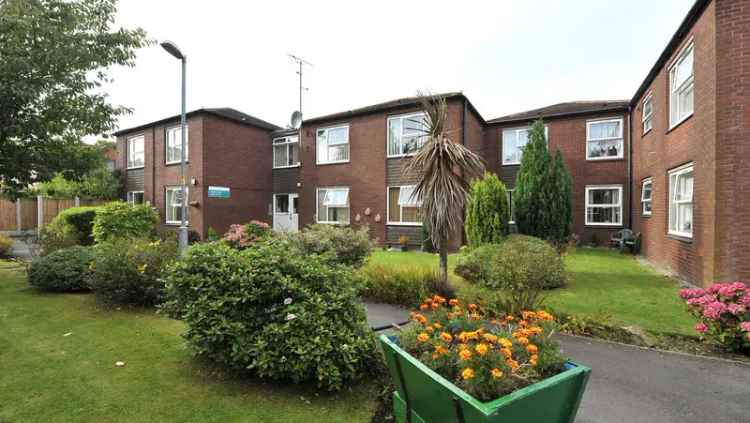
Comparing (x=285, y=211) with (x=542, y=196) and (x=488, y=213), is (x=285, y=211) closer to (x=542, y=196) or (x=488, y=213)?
(x=488, y=213)

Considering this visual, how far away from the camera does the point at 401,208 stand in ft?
50.9

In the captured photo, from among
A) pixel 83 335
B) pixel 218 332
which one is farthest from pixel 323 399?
pixel 83 335

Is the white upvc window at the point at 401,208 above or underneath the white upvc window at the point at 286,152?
underneath

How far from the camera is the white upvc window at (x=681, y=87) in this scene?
8.33 metres

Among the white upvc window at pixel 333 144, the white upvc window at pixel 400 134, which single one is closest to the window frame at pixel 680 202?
the white upvc window at pixel 400 134

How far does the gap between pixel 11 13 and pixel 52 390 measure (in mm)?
7080

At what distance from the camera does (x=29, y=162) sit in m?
7.88

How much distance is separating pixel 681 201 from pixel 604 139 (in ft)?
24.3

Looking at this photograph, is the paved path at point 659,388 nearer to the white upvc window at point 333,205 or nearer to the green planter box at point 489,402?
the green planter box at point 489,402

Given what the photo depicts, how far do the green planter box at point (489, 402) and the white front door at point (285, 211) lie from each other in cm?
1702

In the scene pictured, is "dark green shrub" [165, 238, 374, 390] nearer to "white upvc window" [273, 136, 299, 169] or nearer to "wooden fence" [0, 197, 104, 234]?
"white upvc window" [273, 136, 299, 169]

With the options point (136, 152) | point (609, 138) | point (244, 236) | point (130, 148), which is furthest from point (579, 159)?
point (130, 148)

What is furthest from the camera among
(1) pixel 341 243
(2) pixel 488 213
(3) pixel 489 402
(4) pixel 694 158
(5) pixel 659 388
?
(2) pixel 488 213

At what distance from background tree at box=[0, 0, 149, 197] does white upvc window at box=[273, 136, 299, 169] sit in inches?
434
